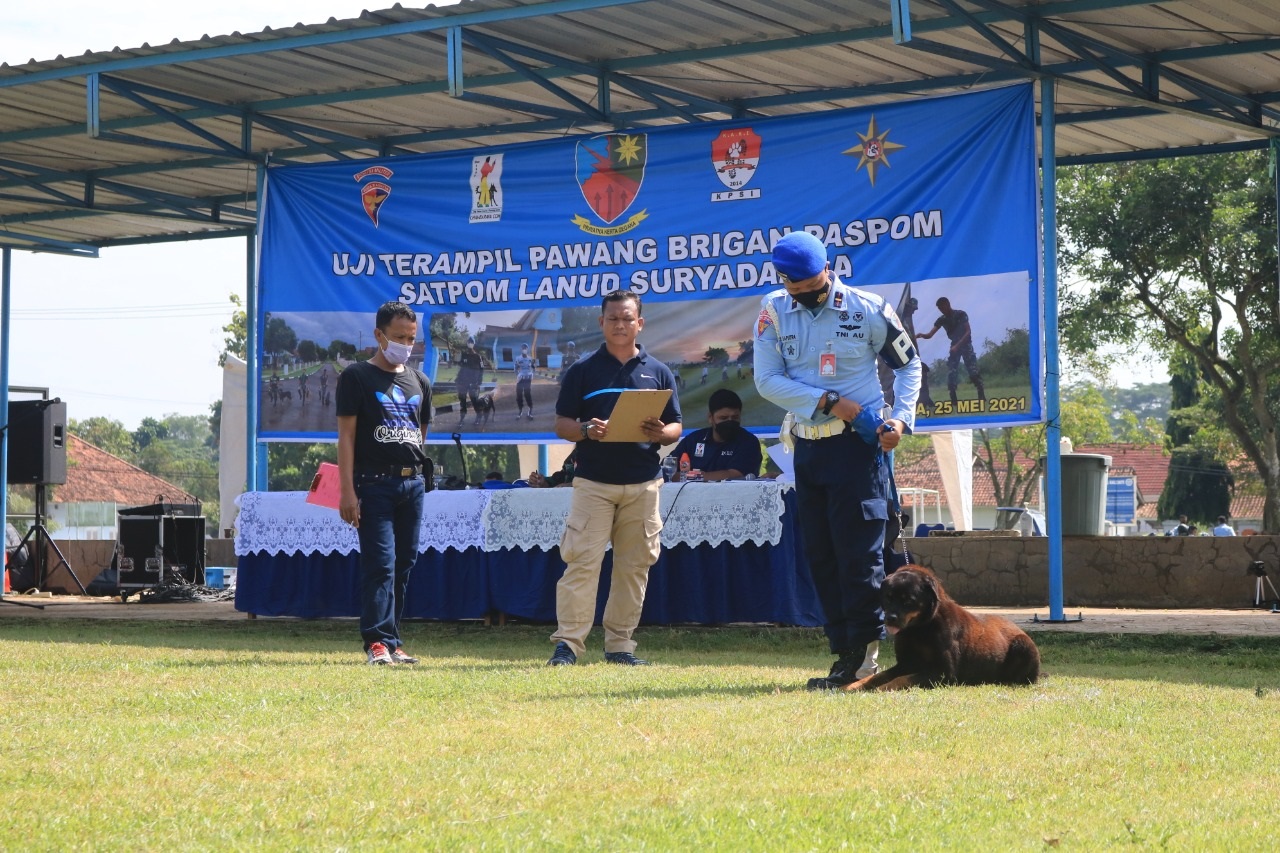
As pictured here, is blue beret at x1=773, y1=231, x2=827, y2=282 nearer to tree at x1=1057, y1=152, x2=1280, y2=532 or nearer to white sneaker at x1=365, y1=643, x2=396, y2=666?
white sneaker at x1=365, y1=643, x2=396, y2=666

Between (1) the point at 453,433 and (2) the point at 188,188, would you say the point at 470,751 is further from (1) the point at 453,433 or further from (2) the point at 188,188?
(2) the point at 188,188

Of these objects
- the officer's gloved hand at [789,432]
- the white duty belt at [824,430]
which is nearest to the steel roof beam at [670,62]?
the officer's gloved hand at [789,432]

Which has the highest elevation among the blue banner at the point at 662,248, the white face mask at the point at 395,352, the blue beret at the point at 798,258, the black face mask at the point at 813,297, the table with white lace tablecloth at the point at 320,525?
the blue banner at the point at 662,248

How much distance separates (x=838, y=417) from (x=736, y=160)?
6622 mm

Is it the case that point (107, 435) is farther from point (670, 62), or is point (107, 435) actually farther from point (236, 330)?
point (670, 62)

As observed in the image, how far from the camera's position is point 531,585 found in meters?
10.8

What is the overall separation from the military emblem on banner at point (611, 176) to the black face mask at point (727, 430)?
2.80m

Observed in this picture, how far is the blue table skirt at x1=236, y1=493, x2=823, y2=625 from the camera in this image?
32.6 feet

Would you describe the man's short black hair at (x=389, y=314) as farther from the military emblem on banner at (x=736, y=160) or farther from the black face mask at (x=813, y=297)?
the military emblem on banner at (x=736, y=160)

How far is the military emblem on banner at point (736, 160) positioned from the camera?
12.5 meters

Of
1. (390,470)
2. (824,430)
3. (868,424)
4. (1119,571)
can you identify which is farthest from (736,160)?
(868,424)

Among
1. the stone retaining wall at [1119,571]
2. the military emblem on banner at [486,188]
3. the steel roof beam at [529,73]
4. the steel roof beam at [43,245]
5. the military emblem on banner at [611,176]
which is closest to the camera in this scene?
the steel roof beam at [529,73]

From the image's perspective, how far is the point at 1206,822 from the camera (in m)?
3.64

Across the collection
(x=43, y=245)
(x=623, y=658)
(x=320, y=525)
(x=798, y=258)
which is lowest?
(x=623, y=658)
